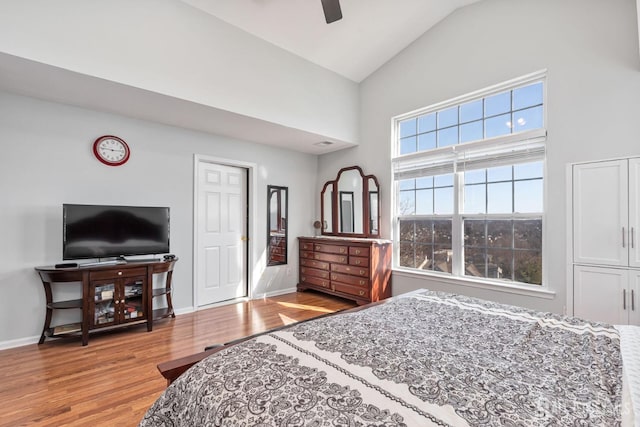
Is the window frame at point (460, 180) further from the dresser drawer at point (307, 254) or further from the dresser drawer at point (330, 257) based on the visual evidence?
the dresser drawer at point (307, 254)

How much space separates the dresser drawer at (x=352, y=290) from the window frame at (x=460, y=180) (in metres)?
0.60

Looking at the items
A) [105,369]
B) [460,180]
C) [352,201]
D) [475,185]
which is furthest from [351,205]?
[105,369]

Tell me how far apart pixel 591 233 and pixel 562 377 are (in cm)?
209

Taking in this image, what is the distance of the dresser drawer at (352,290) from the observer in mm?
4147

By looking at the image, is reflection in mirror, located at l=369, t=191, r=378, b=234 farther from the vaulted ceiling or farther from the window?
the vaulted ceiling

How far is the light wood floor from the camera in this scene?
1.89m

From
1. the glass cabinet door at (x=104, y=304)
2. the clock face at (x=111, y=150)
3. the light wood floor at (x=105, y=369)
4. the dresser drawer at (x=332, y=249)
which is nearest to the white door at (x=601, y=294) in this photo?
the dresser drawer at (x=332, y=249)

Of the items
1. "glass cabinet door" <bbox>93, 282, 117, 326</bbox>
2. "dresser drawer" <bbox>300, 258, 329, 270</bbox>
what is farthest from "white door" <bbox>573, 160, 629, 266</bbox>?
"glass cabinet door" <bbox>93, 282, 117, 326</bbox>

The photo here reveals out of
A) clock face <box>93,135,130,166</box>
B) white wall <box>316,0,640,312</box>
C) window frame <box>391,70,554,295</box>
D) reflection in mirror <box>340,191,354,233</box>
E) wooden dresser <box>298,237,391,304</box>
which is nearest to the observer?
white wall <box>316,0,640,312</box>

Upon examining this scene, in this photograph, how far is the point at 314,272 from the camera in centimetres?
494

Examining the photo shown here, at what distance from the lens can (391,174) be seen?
438cm

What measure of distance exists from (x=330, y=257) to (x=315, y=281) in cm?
57

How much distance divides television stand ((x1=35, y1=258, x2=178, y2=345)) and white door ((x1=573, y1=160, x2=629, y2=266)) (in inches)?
163

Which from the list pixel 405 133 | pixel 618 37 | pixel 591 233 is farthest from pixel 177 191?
pixel 618 37
